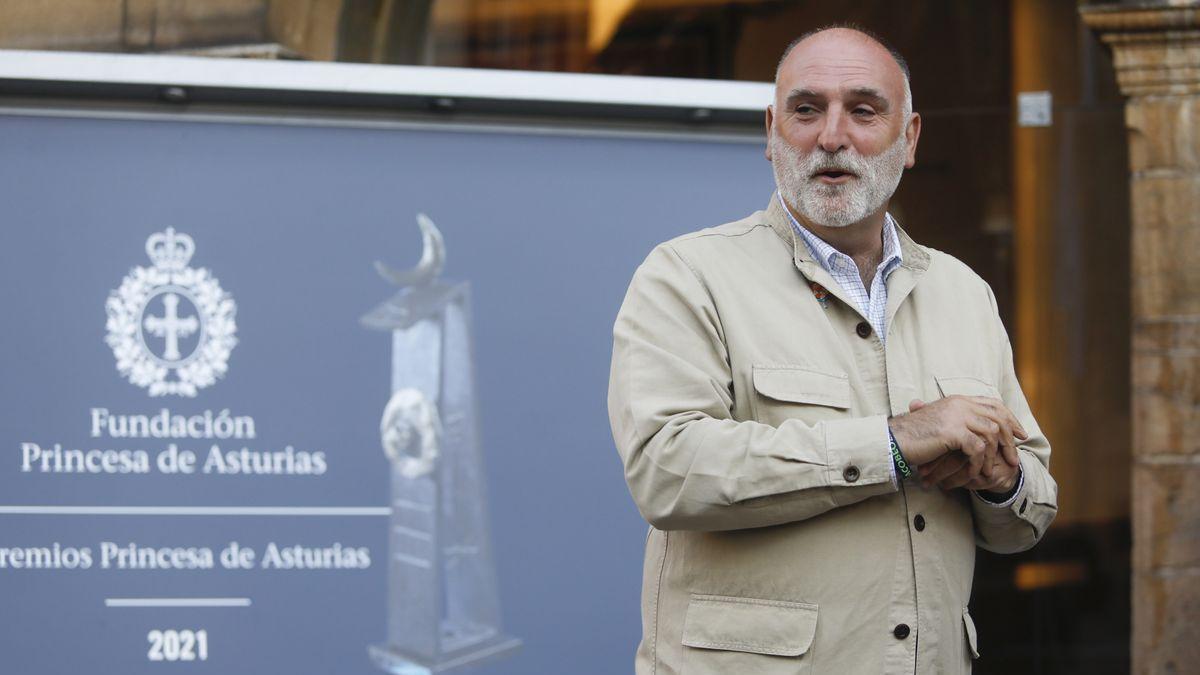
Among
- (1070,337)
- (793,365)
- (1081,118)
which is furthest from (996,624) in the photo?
(793,365)

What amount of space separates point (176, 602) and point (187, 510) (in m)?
0.19

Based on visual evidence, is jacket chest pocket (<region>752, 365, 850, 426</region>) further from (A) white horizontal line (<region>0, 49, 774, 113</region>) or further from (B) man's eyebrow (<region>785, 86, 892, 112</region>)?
(A) white horizontal line (<region>0, 49, 774, 113</region>)

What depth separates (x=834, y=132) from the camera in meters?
2.02

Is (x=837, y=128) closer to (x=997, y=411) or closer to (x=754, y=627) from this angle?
(x=997, y=411)

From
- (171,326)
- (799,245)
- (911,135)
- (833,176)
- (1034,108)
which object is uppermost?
(1034,108)

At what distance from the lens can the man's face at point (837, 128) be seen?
202 centimetres

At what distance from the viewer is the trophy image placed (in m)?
2.70

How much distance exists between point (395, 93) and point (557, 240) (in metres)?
0.45

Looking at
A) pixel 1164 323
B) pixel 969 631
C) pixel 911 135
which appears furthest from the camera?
pixel 1164 323

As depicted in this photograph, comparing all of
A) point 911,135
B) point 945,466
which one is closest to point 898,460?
point 945,466

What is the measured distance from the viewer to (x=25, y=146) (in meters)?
2.63

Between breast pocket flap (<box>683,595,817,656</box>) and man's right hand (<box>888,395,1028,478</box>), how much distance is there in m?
0.28

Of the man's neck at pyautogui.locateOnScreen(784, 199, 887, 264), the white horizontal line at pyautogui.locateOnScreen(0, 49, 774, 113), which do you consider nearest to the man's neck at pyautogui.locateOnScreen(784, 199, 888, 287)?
the man's neck at pyautogui.locateOnScreen(784, 199, 887, 264)

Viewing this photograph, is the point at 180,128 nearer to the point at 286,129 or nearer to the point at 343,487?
the point at 286,129
